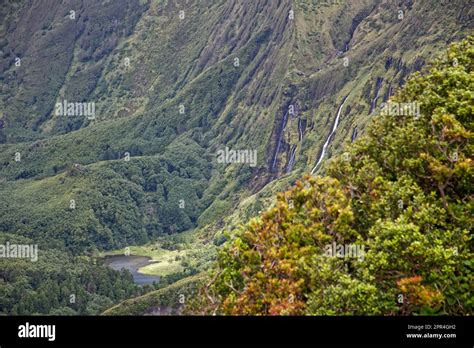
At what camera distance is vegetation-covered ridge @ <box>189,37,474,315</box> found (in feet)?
97.8

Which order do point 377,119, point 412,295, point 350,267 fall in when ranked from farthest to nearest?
point 377,119, point 350,267, point 412,295

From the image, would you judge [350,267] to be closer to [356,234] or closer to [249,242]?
[356,234]

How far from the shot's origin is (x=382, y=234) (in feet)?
100

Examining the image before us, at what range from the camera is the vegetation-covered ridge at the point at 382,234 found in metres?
29.8

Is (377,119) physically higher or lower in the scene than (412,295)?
higher

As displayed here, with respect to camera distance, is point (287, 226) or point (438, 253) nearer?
point (438, 253)

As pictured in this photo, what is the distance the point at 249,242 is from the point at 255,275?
113 inches
